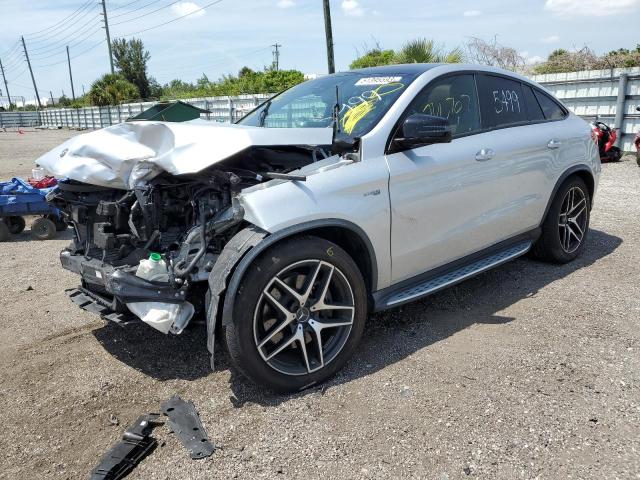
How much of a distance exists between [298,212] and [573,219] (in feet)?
10.9

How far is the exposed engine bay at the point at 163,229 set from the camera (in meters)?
3.05

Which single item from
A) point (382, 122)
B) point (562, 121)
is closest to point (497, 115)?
point (562, 121)

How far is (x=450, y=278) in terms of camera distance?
386 cm

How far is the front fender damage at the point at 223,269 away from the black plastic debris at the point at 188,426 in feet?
1.00

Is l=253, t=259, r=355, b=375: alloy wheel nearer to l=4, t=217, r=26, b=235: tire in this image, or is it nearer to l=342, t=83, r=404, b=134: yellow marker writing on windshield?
l=342, t=83, r=404, b=134: yellow marker writing on windshield

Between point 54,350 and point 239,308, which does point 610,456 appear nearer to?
point 239,308

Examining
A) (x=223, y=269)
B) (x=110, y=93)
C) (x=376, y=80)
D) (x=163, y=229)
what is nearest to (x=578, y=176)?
(x=376, y=80)

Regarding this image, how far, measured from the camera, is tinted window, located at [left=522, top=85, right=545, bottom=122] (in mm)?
4648

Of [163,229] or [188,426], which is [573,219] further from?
[188,426]

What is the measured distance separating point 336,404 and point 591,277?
3.02 meters

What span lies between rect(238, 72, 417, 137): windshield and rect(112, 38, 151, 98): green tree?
189 ft

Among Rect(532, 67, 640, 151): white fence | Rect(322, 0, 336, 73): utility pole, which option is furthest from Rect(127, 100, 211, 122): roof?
Rect(322, 0, 336, 73): utility pole

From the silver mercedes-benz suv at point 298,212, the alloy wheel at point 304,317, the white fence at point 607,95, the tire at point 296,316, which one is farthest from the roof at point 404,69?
the white fence at point 607,95

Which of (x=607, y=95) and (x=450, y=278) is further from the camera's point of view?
(x=607, y=95)
